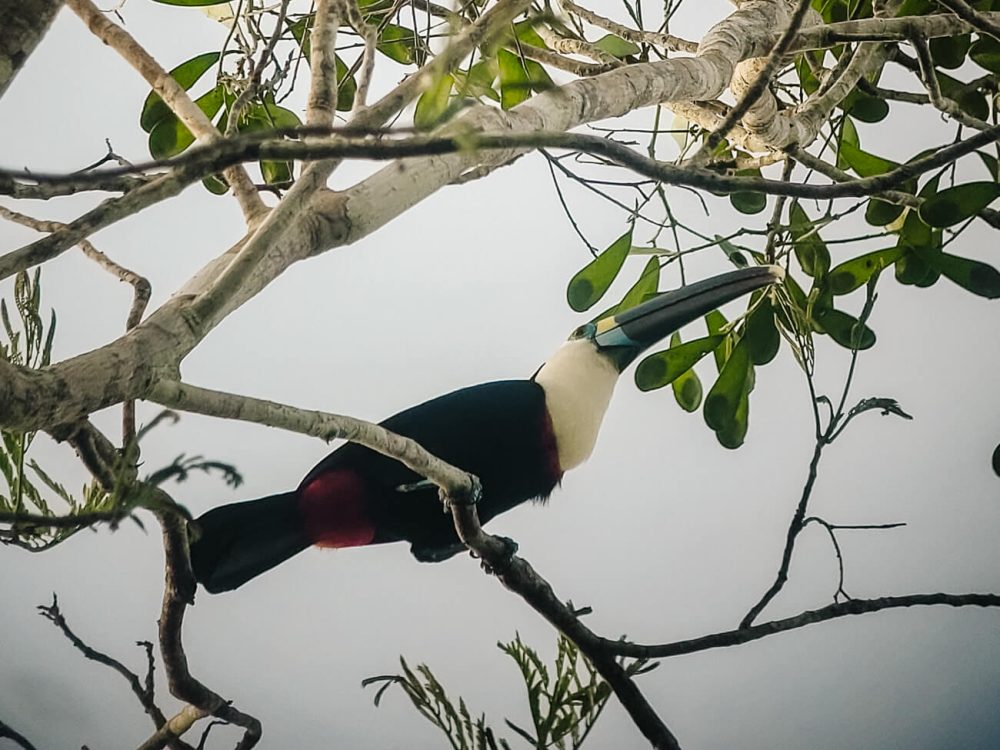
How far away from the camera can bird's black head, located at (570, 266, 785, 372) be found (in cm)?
115

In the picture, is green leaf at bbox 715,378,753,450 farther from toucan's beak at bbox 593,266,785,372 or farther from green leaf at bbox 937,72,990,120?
green leaf at bbox 937,72,990,120

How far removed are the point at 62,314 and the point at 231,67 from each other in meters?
0.55

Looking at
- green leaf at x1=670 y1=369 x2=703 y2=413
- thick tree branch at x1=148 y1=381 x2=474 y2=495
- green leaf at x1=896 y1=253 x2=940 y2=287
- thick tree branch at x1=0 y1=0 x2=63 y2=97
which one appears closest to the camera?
thick tree branch at x1=0 y1=0 x2=63 y2=97

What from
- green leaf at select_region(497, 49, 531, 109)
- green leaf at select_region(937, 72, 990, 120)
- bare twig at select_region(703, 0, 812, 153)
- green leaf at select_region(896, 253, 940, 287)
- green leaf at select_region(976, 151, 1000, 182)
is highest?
green leaf at select_region(937, 72, 990, 120)

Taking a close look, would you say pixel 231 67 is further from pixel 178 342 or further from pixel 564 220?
pixel 178 342

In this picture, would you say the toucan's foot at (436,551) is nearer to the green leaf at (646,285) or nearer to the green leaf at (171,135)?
the green leaf at (646,285)

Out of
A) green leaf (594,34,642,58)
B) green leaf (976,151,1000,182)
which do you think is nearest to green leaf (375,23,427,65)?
green leaf (594,34,642,58)

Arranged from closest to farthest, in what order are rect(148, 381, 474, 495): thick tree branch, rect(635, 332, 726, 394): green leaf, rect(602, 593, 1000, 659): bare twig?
rect(148, 381, 474, 495): thick tree branch < rect(602, 593, 1000, 659): bare twig < rect(635, 332, 726, 394): green leaf

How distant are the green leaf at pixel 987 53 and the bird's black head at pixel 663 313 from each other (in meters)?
0.35

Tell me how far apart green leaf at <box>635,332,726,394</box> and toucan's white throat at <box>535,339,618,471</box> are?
86mm

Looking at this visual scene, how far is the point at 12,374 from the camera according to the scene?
1.38 ft

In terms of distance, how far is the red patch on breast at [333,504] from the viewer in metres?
1.09

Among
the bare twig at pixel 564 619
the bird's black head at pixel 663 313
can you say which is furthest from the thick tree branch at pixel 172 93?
the bird's black head at pixel 663 313

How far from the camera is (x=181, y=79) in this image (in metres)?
1.11
